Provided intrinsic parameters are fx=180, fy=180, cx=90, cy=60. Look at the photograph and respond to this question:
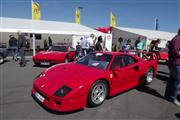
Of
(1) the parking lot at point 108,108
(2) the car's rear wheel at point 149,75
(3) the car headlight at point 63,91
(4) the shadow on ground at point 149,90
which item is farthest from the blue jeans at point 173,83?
(3) the car headlight at point 63,91

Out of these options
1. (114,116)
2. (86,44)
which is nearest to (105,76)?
(114,116)

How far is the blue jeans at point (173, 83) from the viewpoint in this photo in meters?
4.15

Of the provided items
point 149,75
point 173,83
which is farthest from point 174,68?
point 149,75

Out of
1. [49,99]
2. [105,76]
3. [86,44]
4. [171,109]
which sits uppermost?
[86,44]

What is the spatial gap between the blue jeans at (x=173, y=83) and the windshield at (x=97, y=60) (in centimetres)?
152

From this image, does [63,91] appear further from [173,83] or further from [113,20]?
[113,20]

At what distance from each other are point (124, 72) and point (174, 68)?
1.16m

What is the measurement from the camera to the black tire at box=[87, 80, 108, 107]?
371 cm

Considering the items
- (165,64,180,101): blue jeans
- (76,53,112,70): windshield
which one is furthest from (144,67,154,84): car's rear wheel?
(76,53,112,70): windshield

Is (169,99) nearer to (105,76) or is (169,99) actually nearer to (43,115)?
(105,76)

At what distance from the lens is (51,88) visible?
3.54 m

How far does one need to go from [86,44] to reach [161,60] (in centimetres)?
A: 581

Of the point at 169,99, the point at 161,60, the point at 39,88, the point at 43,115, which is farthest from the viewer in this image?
the point at 161,60

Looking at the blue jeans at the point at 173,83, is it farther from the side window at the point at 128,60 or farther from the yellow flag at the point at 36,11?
the yellow flag at the point at 36,11
